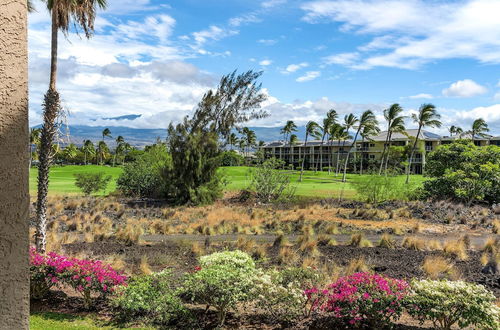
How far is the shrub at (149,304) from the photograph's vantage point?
308 inches

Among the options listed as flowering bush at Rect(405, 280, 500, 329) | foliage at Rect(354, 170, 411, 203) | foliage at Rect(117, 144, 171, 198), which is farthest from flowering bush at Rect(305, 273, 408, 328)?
foliage at Rect(117, 144, 171, 198)

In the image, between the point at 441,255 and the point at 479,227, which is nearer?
the point at 441,255

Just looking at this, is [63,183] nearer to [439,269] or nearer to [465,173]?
[465,173]

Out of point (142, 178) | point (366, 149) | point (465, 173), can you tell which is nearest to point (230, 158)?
point (142, 178)

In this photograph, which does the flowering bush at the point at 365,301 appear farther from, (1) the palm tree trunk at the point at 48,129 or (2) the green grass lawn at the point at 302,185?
(2) the green grass lawn at the point at 302,185

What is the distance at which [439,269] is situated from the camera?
Result: 11.7 meters

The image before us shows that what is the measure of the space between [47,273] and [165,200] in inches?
987

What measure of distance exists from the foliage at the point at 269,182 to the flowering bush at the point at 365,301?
26.3 meters

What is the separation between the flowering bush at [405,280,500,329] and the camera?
6820 millimetres

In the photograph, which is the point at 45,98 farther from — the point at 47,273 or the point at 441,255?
the point at 441,255

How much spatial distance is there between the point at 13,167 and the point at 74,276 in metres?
5.84

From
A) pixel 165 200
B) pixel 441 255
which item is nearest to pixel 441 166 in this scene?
pixel 165 200

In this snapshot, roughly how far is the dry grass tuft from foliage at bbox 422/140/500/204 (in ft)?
65.6

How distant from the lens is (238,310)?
28.2ft
